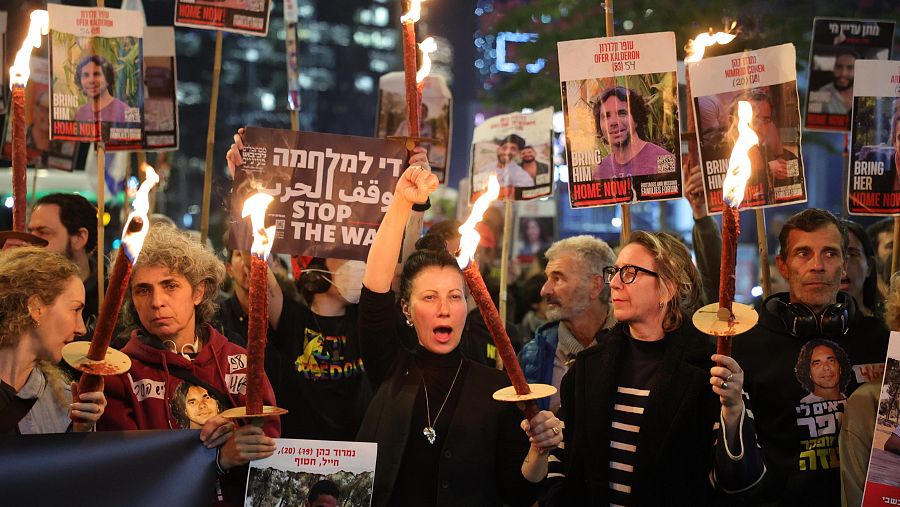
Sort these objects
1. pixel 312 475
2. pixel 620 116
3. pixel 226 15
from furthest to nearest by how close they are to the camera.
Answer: pixel 226 15 → pixel 620 116 → pixel 312 475

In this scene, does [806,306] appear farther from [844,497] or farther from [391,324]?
[391,324]

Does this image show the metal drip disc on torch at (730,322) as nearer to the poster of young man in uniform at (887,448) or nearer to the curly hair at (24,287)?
the poster of young man in uniform at (887,448)

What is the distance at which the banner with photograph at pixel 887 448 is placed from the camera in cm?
338

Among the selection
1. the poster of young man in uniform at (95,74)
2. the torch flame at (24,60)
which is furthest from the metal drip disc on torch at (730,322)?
the poster of young man in uniform at (95,74)

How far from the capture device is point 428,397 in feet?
12.8

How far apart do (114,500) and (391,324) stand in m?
1.29

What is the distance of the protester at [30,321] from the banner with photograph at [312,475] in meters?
0.73

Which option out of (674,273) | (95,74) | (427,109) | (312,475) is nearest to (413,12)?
(674,273)

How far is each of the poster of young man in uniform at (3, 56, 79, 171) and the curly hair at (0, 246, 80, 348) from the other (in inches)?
146

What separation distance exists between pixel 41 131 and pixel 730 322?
19.4 feet

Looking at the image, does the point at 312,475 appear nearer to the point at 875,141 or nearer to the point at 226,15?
the point at 875,141

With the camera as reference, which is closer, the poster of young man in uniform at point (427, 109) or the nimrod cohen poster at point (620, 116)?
the nimrod cohen poster at point (620, 116)

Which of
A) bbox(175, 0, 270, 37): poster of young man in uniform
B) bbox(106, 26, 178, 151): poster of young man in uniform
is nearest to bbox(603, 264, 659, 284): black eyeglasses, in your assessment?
bbox(175, 0, 270, 37): poster of young man in uniform

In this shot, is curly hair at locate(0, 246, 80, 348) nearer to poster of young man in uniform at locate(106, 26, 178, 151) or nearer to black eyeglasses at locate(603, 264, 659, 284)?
black eyeglasses at locate(603, 264, 659, 284)
